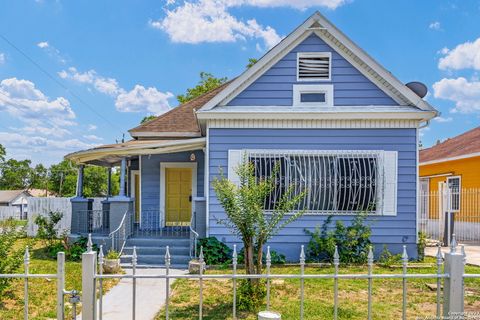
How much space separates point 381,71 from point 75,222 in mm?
8645

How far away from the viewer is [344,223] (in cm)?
859

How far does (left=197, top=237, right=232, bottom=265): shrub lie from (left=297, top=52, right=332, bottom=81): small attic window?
Answer: 4292 mm

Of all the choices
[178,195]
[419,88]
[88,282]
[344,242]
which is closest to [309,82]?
[419,88]

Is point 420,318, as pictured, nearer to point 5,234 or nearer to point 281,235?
point 281,235

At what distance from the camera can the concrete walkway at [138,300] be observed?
4.93 meters

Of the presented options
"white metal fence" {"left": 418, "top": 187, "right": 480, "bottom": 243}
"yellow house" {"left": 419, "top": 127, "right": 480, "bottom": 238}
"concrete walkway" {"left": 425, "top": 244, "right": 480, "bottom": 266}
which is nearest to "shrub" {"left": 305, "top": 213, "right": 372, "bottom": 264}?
"concrete walkway" {"left": 425, "top": 244, "right": 480, "bottom": 266}

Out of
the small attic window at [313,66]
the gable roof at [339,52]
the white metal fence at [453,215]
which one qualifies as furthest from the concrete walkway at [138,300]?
the white metal fence at [453,215]

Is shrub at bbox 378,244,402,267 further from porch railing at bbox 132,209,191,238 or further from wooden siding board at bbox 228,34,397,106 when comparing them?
porch railing at bbox 132,209,191,238

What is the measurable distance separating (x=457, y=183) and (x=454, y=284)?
40.9 feet

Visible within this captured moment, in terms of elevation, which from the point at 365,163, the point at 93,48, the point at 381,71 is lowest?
the point at 365,163

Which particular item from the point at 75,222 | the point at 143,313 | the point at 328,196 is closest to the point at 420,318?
the point at 143,313

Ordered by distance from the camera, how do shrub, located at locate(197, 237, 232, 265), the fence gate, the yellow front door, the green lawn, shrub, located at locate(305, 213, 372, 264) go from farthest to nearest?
the fence gate
the yellow front door
shrub, located at locate(305, 213, 372, 264)
shrub, located at locate(197, 237, 232, 265)
the green lawn

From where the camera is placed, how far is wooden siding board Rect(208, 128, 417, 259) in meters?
8.56

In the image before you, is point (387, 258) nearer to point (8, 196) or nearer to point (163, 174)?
point (163, 174)
